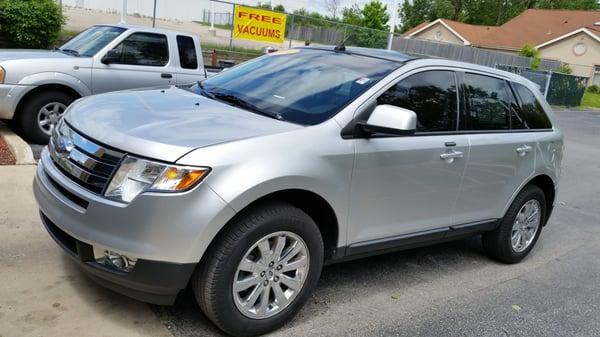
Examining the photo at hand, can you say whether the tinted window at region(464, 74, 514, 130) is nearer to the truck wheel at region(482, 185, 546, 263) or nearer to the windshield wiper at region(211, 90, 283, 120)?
the truck wheel at region(482, 185, 546, 263)

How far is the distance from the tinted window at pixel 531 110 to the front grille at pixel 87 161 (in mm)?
3769

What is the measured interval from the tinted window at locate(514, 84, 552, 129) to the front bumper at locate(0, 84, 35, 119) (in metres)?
5.77

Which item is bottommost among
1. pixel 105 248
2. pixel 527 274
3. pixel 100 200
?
pixel 527 274

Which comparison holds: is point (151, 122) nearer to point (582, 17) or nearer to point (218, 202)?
point (218, 202)

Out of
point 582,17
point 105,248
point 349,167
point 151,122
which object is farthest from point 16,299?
point 582,17

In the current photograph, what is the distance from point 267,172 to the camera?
3.19m

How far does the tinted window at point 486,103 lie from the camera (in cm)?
462

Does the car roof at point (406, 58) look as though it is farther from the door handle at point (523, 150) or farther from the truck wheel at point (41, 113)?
the truck wheel at point (41, 113)

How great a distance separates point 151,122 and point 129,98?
2.37ft

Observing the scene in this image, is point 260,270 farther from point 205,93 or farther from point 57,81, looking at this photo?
point 57,81

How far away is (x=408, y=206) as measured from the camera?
13.5 feet

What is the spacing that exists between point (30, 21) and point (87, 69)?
232 inches

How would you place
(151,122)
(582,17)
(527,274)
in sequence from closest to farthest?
(151,122) < (527,274) < (582,17)

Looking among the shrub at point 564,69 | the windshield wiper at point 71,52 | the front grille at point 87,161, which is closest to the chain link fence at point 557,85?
the shrub at point 564,69
